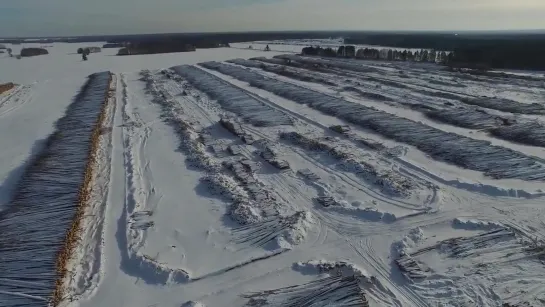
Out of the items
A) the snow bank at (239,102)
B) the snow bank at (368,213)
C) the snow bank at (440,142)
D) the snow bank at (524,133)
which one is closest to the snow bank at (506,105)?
the snow bank at (524,133)

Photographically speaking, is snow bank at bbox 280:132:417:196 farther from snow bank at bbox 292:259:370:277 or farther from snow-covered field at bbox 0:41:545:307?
snow bank at bbox 292:259:370:277

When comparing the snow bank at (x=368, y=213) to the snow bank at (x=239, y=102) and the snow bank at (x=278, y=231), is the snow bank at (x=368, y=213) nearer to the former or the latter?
the snow bank at (x=278, y=231)

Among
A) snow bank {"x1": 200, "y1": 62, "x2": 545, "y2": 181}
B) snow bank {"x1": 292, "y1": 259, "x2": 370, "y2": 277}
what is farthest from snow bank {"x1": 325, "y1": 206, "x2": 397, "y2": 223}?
snow bank {"x1": 200, "y1": 62, "x2": 545, "y2": 181}

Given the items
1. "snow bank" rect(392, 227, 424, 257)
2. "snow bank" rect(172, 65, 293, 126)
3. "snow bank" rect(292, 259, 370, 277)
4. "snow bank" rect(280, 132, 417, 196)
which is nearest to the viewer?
"snow bank" rect(292, 259, 370, 277)

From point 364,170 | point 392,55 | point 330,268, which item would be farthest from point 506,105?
point 392,55

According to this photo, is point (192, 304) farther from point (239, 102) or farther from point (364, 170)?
point (239, 102)

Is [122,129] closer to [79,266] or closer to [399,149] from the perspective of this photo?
[79,266]

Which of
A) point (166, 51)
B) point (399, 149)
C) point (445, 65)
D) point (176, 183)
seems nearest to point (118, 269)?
point (176, 183)
